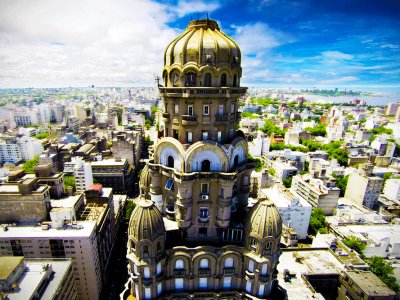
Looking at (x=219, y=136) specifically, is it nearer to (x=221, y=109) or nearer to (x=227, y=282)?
(x=221, y=109)

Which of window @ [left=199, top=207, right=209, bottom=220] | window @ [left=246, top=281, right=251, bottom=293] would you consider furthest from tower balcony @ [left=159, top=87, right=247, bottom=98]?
window @ [left=246, top=281, right=251, bottom=293]

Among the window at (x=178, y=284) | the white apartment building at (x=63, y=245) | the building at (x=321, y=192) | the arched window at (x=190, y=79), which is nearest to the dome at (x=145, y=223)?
the window at (x=178, y=284)

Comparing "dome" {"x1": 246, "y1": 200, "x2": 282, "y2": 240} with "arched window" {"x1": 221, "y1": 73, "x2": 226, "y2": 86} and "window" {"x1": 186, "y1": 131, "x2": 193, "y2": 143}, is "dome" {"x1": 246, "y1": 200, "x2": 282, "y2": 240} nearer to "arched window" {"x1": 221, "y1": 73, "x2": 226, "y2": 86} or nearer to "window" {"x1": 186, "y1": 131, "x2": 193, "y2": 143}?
"window" {"x1": 186, "y1": 131, "x2": 193, "y2": 143}

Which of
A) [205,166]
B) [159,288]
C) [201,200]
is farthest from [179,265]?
[205,166]

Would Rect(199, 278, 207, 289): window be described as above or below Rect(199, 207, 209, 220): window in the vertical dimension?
below

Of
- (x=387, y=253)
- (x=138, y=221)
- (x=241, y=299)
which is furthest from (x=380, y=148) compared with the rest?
(x=138, y=221)

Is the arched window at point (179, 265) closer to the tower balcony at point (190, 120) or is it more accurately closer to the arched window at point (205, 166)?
the arched window at point (205, 166)
